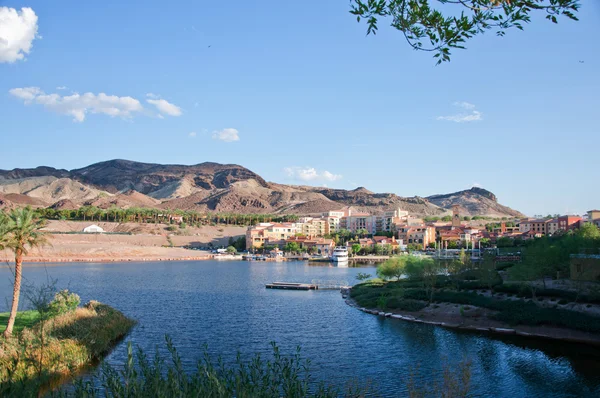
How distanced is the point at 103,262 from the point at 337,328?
67.6m

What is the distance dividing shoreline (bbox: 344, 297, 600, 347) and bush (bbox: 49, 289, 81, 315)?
1974cm

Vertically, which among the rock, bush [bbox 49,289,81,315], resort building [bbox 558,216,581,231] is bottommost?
the rock

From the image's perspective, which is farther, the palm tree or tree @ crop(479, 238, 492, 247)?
tree @ crop(479, 238, 492, 247)

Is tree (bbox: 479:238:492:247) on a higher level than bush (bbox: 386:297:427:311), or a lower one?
higher

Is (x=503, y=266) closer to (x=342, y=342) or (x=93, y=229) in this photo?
(x=342, y=342)

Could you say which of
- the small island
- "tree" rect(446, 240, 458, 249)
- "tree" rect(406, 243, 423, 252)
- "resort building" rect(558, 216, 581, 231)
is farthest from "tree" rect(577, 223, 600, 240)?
"tree" rect(406, 243, 423, 252)

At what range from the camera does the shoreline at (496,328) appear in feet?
88.6

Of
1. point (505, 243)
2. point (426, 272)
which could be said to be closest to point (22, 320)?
point (426, 272)

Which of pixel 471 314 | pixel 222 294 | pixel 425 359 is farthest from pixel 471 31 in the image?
pixel 222 294

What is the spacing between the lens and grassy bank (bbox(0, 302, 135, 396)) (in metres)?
17.7

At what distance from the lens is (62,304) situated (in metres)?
25.2

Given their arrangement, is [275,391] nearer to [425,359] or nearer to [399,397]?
[399,397]

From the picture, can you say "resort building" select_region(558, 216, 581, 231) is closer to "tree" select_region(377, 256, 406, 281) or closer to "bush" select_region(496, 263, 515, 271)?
"bush" select_region(496, 263, 515, 271)

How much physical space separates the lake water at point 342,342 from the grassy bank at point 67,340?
911 millimetres
